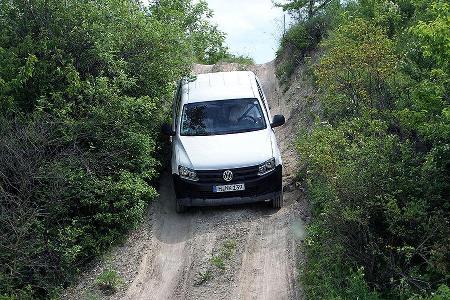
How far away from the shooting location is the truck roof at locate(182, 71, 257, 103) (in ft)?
37.5

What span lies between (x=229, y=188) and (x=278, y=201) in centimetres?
100

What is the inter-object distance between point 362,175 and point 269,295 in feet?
7.03

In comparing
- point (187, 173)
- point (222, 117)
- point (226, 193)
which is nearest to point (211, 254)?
point (226, 193)

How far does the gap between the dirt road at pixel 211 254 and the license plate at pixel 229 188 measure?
54cm

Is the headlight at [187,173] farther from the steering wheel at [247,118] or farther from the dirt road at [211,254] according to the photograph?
the steering wheel at [247,118]

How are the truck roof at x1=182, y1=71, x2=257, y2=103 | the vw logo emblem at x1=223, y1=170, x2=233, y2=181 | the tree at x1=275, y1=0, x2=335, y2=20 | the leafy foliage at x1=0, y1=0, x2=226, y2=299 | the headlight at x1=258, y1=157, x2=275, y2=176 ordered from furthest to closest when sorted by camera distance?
the tree at x1=275, y1=0, x2=335, y2=20
the truck roof at x1=182, y1=71, x2=257, y2=103
the headlight at x1=258, y1=157, x2=275, y2=176
the vw logo emblem at x1=223, y1=170, x2=233, y2=181
the leafy foliage at x1=0, y1=0, x2=226, y2=299

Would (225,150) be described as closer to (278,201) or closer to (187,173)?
(187,173)

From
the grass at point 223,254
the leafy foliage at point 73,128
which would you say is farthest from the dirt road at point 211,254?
the leafy foliage at point 73,128

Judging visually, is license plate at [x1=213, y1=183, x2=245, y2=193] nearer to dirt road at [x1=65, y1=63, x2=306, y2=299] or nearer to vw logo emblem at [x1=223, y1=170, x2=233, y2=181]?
vw logo emblem at [x1=223, y1=170, x2=233, y2=181]

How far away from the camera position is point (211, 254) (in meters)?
9.30

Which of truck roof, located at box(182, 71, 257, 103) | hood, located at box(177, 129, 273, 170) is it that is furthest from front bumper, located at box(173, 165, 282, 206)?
truck roof, located at box(182, 71, 257, 103)

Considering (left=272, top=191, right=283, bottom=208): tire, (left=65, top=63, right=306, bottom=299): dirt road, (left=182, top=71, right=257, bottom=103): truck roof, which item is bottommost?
(left=65, top=63, right=306, bottom=299): dirt road

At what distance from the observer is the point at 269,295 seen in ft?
27.0

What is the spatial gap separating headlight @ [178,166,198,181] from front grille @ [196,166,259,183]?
90 millimetres
